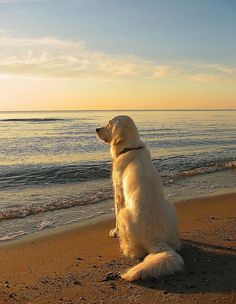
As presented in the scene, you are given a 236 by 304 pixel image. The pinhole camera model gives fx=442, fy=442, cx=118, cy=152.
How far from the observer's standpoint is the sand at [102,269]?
170 inches

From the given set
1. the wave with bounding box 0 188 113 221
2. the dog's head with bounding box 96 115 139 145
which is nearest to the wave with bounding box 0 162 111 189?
the wave with bounding box 0 188 113 221

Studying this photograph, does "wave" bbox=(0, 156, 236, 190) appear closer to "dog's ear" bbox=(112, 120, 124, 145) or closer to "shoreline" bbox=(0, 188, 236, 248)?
"shoreline" bbox=(0, 188, 236, 248)

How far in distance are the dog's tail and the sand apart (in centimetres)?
6

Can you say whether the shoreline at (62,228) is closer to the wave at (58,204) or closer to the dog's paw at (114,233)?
the dog's paw at (114,233)

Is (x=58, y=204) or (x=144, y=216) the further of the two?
(x=58, y=204)

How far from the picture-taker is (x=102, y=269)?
17.0 feet

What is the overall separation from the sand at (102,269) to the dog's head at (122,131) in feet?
4.97

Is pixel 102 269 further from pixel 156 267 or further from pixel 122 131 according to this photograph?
pixel 122 131

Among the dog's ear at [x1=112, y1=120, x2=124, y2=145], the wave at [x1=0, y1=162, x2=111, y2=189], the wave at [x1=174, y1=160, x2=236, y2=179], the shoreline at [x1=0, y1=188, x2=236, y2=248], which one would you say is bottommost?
the wave at [x1=174, y1=160, x2=236, y2=179]

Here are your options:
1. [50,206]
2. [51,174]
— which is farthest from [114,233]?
[51,174]

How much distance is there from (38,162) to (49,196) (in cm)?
581

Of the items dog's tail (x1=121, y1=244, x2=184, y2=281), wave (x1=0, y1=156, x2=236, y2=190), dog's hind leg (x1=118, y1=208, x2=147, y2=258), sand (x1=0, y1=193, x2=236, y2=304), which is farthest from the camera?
wave (x1=0, y1=156, x2=236, y2=190)

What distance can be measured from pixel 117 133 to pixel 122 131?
10 cm

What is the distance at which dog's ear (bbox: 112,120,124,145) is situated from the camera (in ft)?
21.7
